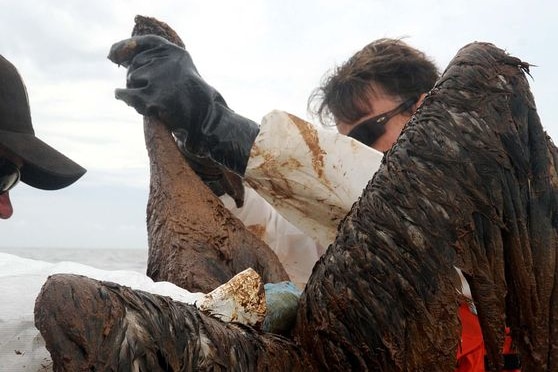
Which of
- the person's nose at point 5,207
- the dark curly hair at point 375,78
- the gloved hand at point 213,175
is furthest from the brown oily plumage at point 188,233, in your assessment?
the dark curly hair at point 375,78

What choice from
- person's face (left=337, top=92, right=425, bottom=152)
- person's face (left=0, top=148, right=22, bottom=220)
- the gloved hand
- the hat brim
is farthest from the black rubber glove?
person's face (left=337, top=92, right=425, bottom=152)

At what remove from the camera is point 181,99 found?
3.03 meters

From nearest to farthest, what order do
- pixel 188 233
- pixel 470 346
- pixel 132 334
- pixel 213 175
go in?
pixel 132 334, pixel 470 346, pixel 188 233, pixel 213 175

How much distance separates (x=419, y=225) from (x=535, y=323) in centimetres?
43

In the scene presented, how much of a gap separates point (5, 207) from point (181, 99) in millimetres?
805

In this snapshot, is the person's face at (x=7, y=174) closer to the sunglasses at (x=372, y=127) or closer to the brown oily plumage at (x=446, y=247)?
the brown oily plumage at (x=446, y=247)

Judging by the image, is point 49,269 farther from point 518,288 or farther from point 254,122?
point 518,288

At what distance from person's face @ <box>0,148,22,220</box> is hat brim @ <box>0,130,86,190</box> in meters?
0.03

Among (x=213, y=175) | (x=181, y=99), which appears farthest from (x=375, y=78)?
(x=181, y=99)

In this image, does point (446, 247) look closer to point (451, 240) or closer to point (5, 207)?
point (451, 240)

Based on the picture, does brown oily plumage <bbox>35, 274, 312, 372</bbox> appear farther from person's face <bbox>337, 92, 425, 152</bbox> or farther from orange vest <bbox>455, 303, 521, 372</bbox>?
person's face <bbox>337, 92, 425, 152</bbox>

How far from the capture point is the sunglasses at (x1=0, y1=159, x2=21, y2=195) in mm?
2506

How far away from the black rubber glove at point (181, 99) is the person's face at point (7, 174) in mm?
610

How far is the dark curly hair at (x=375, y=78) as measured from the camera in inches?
172
